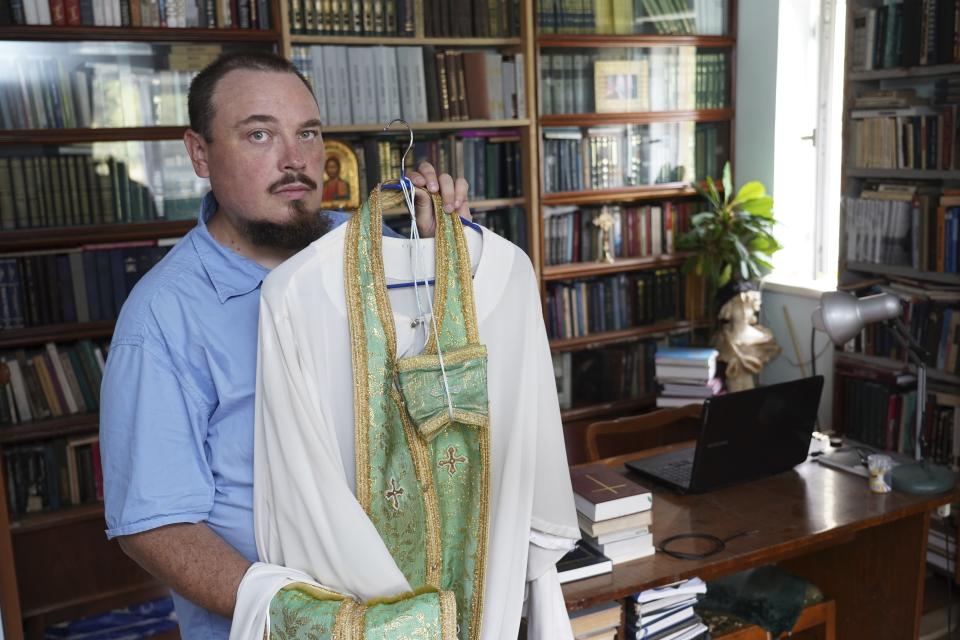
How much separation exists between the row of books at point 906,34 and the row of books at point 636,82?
91 centimetres

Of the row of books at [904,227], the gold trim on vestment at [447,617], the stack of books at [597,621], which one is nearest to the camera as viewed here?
the gold trim on vestment at [447,617]

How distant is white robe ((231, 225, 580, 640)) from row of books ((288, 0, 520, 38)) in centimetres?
241

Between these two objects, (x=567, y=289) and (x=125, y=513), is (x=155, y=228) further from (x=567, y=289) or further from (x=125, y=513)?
(x=125, y=513)

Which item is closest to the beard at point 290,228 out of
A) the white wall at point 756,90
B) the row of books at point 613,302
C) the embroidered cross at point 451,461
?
the embroidered cross at point 451,461

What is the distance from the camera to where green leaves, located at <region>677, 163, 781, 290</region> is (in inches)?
163

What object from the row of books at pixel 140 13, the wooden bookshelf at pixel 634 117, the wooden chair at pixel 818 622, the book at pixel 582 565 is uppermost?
the row of books at pixel 140 13

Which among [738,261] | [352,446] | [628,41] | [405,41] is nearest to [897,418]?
[738,261]

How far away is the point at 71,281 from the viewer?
3.31 meters

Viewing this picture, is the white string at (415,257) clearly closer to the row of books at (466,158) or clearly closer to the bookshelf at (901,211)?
the row of books at (466,158)

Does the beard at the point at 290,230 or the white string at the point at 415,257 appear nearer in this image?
the white string at the point at 415,257

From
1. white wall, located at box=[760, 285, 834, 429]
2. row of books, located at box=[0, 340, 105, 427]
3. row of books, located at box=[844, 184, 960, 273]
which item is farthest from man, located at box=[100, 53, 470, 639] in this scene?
white wall, located at box=[760, 285, 834, 429]

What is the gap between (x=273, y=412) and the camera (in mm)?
1273

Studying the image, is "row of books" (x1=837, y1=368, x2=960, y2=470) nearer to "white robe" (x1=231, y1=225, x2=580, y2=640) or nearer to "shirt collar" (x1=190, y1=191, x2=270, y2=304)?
"white robe" (x1=231, y1=225, x2=580, y2=640)

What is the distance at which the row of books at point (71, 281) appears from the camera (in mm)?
3234
